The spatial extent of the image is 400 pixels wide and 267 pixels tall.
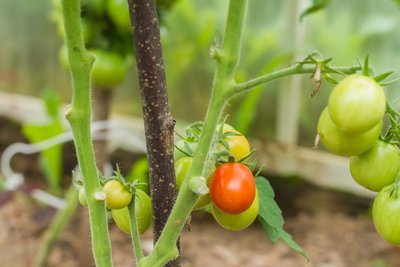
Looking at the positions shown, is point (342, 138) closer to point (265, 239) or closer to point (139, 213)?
point (139, 213)

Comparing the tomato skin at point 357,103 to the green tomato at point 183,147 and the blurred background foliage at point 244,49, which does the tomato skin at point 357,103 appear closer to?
the green tomato at point 183,147

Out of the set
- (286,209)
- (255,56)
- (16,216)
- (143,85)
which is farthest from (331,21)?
(143,85)

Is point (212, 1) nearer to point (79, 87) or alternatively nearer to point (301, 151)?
point (301, 151)

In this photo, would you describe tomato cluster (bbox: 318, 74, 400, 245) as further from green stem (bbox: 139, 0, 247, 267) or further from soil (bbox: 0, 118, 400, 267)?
soil (bbox: 0, 118, 400, 267)

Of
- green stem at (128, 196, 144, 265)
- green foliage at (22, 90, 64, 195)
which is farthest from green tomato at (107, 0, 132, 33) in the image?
green stem at (128, 196, 144, 265)

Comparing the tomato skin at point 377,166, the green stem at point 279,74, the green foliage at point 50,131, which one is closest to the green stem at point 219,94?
the green stem at point 279,74
